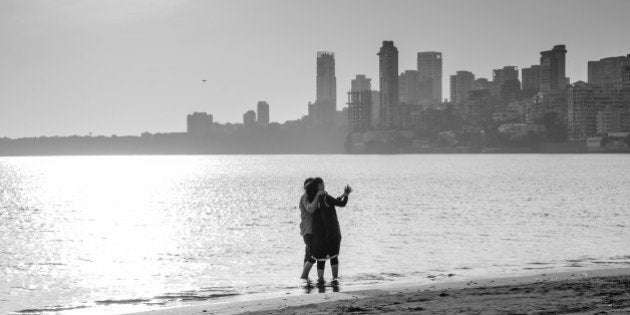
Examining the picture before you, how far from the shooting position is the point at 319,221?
806 inches

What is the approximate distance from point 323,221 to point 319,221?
106 millimetres

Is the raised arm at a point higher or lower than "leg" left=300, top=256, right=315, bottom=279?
higher

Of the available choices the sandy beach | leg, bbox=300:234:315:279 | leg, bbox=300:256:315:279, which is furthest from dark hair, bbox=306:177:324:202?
the sandy beach

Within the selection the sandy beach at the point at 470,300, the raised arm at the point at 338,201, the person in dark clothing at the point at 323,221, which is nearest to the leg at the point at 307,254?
the person in dark clothing at the point at 323,221

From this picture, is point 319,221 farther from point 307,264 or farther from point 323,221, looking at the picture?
point 307,264

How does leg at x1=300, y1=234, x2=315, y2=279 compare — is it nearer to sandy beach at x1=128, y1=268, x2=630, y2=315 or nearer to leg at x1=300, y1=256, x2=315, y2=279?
leg at x1=300, y1=256, x2=315, y2=279

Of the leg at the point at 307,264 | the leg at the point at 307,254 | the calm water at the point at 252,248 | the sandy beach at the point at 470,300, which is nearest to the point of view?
the sandy beach at the point at 470,300

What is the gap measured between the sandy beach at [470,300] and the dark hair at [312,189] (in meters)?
2.12

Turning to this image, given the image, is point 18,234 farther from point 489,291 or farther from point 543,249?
point 489,291

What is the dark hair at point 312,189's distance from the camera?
20.2 meters

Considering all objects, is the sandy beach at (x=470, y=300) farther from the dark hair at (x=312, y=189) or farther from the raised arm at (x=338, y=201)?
the dark hair at (x=312, y=189)

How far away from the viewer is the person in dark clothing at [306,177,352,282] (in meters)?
20.1

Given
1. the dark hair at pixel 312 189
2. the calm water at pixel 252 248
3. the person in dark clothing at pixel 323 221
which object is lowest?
the calm water at pixel 252 248


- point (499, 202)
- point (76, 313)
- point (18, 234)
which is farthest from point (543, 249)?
point (499, 202)
